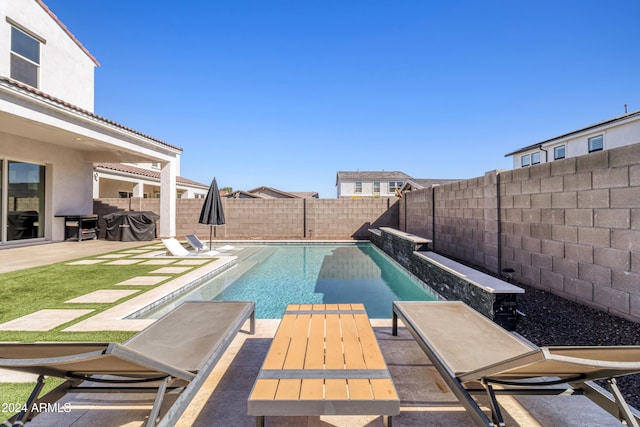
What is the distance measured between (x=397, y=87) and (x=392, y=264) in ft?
40.8

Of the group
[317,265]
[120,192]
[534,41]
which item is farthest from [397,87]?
[120,192]

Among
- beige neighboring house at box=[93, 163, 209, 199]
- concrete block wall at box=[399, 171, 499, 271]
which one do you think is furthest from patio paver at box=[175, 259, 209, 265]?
beige neighboring house at box=[93, 163, 209, 199]

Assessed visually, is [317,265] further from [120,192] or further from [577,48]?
[120,192]

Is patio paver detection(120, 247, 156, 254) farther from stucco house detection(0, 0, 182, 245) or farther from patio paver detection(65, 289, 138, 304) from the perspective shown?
patio paver detection(65, 289, 138, 304)

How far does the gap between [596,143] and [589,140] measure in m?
0.49

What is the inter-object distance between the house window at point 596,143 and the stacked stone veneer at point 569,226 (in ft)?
54.1

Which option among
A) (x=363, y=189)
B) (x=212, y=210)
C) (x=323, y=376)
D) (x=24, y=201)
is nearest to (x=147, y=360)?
(x=323, y=376)

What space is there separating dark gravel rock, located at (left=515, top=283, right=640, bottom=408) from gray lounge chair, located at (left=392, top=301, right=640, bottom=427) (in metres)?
0.92

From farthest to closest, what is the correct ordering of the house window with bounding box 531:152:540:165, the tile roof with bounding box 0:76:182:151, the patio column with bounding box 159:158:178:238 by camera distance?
1. the house window with bounding box 531:152:540:165
2. the patio column with bounding box 159:158:178:238
3. the tile roof with bounding box 0:76:182:151

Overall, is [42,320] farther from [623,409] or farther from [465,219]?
[465,219]

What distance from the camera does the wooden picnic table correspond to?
4.95 feet

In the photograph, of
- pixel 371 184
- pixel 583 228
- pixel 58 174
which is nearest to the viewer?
pixel 583 228

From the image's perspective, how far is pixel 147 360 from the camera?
5.08 ft

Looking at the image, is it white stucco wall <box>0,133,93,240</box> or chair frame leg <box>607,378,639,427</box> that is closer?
chair frame leg <box>607,378,639,427</box>
